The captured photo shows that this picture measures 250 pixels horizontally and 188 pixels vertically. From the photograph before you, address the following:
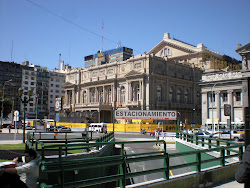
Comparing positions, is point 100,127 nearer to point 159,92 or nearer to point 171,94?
point 159,92

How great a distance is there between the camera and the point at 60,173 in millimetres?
5824

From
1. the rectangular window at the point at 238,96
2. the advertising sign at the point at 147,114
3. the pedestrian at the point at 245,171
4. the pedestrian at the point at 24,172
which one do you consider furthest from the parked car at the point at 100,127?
the pedestrian at the point at 245,171

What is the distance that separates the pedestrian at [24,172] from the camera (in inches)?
179

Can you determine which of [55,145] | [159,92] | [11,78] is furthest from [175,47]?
[55,145]

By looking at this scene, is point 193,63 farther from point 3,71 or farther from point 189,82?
point 3,71

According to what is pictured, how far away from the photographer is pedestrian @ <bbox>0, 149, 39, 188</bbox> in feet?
14.9

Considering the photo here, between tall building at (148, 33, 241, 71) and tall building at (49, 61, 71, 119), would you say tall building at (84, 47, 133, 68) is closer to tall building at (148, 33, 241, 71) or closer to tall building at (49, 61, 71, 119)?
tall building at (49, 61, 71, 119)

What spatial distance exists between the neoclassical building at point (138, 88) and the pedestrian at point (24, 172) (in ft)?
204

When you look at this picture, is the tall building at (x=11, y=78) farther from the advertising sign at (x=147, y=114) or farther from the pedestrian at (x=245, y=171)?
the pedestrian at (x=245, y=171)

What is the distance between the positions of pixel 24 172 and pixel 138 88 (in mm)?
66320

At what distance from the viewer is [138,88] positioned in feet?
236

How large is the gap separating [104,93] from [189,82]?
24334 millimetres

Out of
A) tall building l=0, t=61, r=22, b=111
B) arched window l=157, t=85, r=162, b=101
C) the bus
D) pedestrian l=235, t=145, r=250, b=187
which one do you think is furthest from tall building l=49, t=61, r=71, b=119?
pedestrian l=235, t=145, r=250, b=187

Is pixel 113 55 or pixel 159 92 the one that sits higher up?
pixel 113 55
